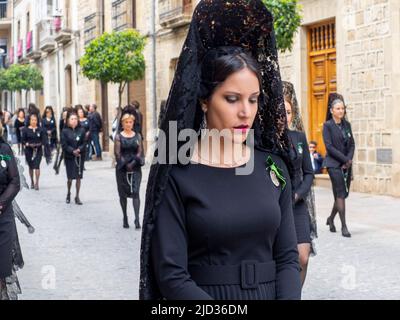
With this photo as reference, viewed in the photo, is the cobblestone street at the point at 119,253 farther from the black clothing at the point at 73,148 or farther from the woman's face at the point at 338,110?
the woman's face at the point at 338,110

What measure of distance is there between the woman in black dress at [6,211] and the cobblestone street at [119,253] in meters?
1.05

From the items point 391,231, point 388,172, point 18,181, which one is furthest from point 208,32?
point 388,172

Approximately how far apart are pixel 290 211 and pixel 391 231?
26.7ft

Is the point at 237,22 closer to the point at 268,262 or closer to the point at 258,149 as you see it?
the point at 258,149

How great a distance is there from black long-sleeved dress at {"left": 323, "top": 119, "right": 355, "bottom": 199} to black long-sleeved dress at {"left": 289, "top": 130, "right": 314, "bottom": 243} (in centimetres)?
417

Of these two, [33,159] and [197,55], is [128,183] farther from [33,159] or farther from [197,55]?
[197,55]

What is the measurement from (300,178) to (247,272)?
3688 millimetres

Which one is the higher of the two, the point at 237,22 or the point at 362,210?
the point at 237,22

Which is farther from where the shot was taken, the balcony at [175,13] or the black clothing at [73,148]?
the balcony at [175,13]

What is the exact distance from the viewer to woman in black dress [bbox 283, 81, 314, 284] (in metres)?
6.04

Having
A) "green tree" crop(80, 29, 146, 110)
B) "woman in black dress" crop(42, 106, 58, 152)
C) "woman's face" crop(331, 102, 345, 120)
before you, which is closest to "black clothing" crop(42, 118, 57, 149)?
"woman in black dress" crop(42, 106, 58, 152)

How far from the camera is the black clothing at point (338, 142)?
35.5ft

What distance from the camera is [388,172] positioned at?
14.9 meters

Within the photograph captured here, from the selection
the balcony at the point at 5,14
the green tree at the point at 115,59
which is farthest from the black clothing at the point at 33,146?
the balcony at the point at 5,14
